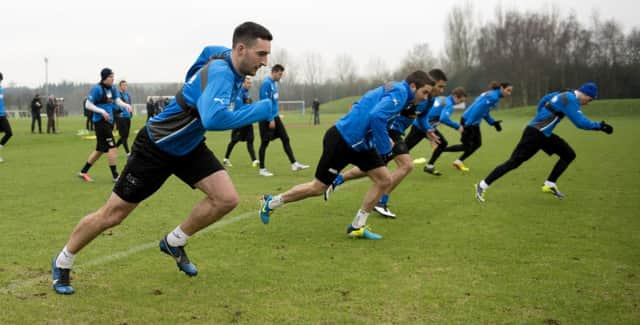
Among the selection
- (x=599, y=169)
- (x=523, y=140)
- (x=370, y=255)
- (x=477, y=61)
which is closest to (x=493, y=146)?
(x=599, y=169)

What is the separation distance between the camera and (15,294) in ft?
14.4

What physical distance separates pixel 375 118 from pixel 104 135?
21.8 feet

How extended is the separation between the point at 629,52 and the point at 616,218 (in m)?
64.8

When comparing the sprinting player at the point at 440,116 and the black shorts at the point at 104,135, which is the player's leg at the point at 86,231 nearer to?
the black shorts at the point at 104,135

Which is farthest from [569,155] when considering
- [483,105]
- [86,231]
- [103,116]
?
[103,116]

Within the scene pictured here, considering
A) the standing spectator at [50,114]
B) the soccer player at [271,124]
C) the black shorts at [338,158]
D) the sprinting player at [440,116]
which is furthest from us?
the standing spectator at [50,114]

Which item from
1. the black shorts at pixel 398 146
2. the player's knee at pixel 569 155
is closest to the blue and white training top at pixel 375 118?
the black shorts at pixel 398 146

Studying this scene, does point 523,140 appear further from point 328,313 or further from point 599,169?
point 328,313

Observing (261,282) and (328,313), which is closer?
(328,313)

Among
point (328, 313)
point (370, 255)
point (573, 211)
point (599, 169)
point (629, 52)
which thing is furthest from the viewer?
point (629, 52)

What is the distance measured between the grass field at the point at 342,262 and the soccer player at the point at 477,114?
3092 mm

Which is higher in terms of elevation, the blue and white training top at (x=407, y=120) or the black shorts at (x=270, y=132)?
the blue and white training top at (x=407, y=120)

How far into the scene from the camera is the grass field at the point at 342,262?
4.12 metres

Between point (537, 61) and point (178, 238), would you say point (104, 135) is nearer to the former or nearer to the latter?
point (178, 238)
